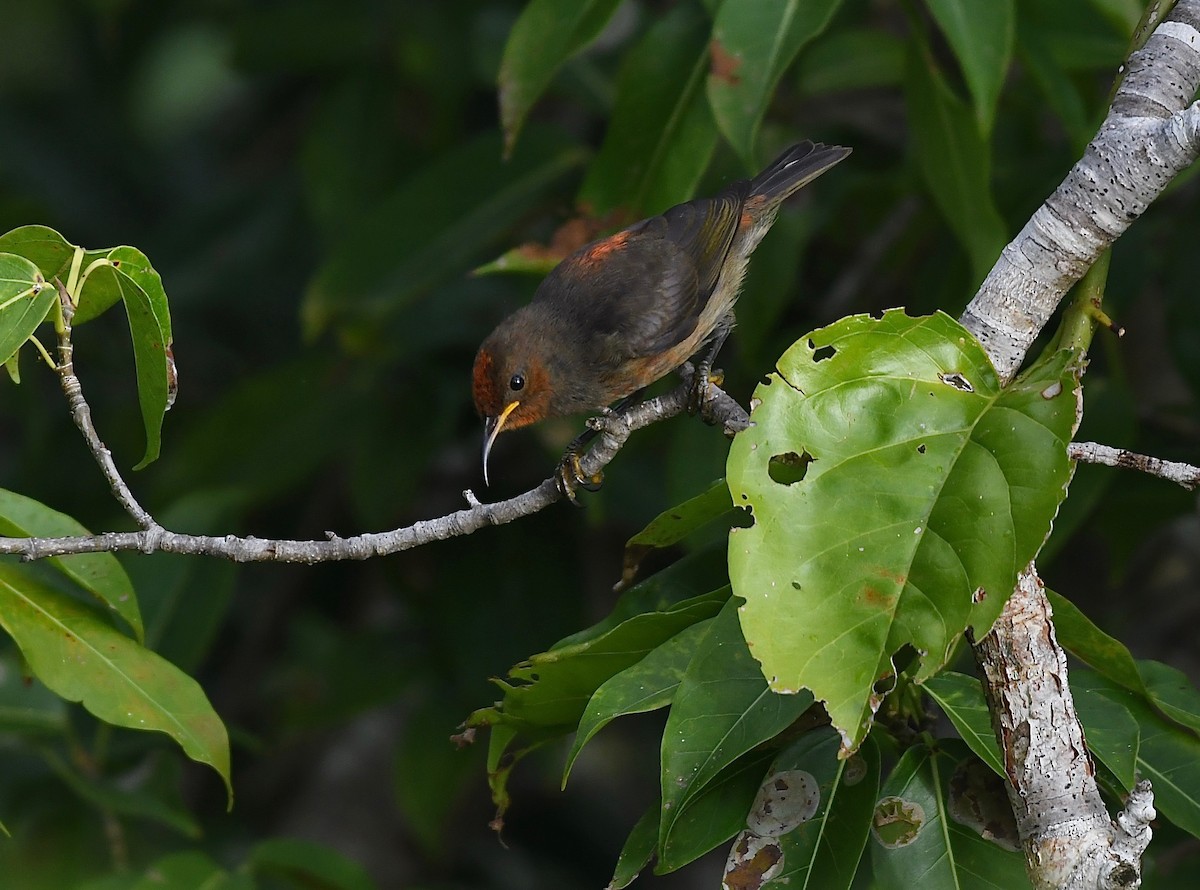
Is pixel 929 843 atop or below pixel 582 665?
below

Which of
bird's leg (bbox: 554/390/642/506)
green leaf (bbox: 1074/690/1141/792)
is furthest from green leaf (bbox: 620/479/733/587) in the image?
green leaf (bbox: 1074/690/1141/792)

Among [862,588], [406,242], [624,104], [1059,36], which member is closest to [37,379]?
[406,242]

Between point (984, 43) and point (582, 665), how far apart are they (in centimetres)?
175

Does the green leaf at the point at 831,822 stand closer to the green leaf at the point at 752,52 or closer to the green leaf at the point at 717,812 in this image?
the green leaf at the point at 717,812

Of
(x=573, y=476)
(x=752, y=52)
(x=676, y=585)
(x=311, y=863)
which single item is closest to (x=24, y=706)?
(x=311, y=863)

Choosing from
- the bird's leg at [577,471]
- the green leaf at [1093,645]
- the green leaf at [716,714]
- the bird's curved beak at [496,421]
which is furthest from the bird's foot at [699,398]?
the bird's curved beak at [496,421]

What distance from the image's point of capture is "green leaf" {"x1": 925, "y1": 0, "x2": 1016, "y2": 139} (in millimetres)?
2834

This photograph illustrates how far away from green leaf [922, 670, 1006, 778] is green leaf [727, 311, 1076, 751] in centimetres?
29

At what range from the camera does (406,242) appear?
4441mm

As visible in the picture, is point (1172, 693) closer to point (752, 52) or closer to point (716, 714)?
point (716, 714)

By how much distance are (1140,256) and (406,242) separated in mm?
2474

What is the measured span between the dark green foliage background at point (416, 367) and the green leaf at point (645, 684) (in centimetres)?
151

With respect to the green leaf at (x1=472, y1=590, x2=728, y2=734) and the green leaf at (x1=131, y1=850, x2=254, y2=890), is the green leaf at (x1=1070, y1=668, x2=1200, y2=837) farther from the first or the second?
the green leaf at (x1=131, y1=850, x2=254, y2=890)

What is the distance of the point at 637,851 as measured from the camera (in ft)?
6.73
